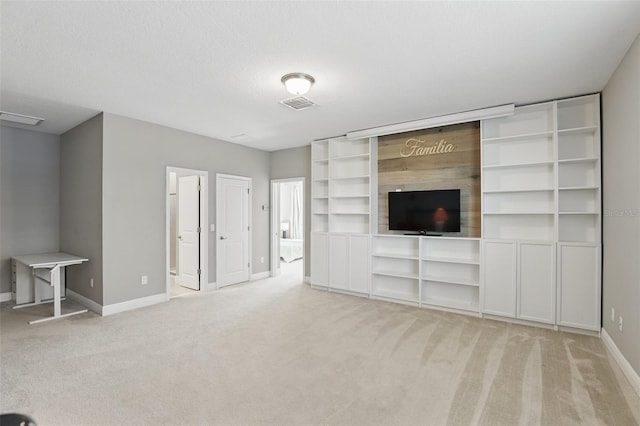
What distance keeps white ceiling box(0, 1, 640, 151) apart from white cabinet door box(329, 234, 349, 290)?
2164 millimetres

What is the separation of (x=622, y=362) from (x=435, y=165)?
2941 millimetres

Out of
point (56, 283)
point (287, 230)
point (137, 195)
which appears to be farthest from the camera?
point (287, 230)

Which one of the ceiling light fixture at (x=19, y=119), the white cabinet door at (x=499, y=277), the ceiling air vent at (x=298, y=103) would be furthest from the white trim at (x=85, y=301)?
the white cabinet door at (x=499, y=277)

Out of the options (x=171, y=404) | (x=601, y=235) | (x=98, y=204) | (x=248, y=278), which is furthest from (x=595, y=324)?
(x=98, y=204)

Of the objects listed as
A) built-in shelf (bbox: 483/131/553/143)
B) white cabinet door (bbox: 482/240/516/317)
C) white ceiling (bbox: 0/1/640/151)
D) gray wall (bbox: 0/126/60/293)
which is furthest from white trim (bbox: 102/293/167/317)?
built-in shelf (bbox: 483/131/553/143)

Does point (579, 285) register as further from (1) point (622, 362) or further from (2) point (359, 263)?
(2) point (359, 263)

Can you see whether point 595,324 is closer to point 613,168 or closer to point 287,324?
point 613,168

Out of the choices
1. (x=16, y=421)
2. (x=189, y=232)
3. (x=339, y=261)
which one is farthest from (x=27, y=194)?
(x=16, y=421)

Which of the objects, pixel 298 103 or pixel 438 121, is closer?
pixel 298 103

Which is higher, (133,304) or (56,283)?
(56,283)

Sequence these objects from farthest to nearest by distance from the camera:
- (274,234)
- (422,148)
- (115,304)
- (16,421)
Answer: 1. (274,234)
2. (422,148)
3. (115,304)
4. (16,421)

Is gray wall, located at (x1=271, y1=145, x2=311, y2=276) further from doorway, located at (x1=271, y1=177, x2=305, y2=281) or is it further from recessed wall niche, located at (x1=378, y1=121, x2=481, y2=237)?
recessed wall niche, located at (x1=378, y1=121, x2=481, y2=237)

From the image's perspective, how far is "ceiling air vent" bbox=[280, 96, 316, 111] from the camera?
12.0 feet

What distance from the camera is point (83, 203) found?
466 cm
